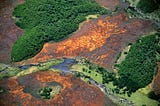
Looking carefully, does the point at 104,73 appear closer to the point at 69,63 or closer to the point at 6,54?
the point at 69,63

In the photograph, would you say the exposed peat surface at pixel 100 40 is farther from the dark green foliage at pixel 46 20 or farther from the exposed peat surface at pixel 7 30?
the exposed peat surface at pixel 7 30

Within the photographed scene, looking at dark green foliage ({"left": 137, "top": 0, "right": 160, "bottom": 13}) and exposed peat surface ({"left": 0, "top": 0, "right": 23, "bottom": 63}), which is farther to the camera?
dark green foliage ({"left": 137, "top": 0, "right": 160, "bottom": 13})

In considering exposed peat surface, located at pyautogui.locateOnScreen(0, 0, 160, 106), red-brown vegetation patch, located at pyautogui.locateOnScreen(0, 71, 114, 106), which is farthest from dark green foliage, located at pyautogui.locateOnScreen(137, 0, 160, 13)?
red-brown vegetation patch, located at pyautogui.locateOnScreen(0, 71, 114, 106)

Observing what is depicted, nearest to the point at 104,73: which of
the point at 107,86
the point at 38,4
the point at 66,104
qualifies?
the point at 107,86

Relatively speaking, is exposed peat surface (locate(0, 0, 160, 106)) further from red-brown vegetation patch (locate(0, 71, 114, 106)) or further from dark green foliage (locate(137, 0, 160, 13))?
dark green foliage (locate(137, 0, 160, 13))

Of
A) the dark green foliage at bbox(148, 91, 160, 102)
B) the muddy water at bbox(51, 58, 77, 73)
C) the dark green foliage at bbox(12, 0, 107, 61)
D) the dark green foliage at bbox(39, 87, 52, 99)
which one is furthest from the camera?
the dark green foliage at bbox(12, 0, 107, 61)

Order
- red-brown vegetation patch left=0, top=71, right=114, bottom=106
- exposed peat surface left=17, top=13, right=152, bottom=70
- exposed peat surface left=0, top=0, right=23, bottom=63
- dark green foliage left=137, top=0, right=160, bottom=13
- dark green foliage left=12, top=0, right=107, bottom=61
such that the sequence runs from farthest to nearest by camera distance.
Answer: dark green foliage left=137, top=0, right=160, bottom=13
dark green foliage left=12, top=0, right=107, bottom=61
exposed peat surface left=0, top=0, right=23, bottom=63
exposed peat surface left=17, top=13, right=152, bottom=70
red-brown vegetation patch left=0, top=71, right=114, bottom=106

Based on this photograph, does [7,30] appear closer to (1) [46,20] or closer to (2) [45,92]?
(1) [46,20]

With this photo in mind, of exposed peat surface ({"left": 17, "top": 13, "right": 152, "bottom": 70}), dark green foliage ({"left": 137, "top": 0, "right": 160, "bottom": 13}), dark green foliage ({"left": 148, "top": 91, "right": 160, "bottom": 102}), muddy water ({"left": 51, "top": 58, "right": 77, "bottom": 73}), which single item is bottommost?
dark green foliage ({"left": 148, "top": 91, "right": 160, "bottom": 102})

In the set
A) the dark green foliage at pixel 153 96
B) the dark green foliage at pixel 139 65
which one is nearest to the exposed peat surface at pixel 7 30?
the dark green foliage at pixel 139 65
